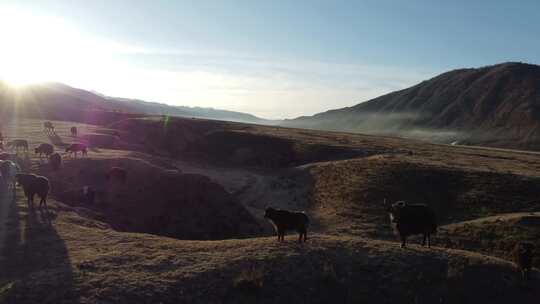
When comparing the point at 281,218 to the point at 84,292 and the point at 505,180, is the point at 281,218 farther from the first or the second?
the point at 505,180

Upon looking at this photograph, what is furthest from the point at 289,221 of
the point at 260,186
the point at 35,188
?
the point at 260,186

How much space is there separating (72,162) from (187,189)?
47.4 ft

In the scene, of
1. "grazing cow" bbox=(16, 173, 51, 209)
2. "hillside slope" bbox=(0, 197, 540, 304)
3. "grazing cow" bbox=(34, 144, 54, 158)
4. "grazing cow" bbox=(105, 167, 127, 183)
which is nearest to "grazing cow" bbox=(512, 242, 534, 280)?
"hillside slope" bbox=(0, 197, 540, 304)

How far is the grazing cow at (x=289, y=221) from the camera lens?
25266 mm

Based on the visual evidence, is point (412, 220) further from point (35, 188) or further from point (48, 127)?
point (48, 127)

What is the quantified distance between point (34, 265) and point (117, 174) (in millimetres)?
21558

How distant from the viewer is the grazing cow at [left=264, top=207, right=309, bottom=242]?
995 inches

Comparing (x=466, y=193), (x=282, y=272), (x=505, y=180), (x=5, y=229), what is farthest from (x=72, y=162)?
(x=505, y=180)

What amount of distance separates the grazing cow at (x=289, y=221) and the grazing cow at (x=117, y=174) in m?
21.4

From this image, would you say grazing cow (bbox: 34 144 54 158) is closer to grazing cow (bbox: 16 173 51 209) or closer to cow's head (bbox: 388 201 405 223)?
grazing cow (bbox: 16 173 51 209)

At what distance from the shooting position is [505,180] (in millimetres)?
51250

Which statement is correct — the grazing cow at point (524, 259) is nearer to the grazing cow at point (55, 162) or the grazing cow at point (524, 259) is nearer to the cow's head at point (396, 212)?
the cow's head at point (396, 212)

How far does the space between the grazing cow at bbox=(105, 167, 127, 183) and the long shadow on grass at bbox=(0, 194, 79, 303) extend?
13716 millimetres

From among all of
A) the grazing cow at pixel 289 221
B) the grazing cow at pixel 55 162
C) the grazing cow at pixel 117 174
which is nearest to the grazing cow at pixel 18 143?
the grazing cow at pixel 55 162
